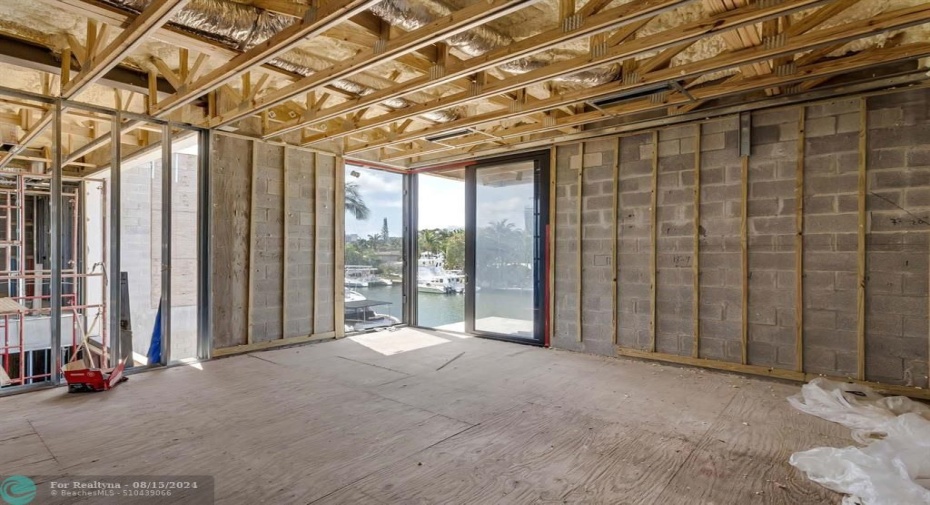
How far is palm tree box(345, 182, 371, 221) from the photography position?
684cm

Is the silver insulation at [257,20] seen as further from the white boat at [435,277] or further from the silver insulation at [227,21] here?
the white boat at [435,277]

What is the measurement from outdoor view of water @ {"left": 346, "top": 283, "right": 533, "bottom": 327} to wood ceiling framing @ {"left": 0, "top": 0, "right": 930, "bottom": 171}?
2223mm

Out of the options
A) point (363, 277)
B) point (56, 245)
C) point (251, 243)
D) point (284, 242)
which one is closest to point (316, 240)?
point (284, 242)

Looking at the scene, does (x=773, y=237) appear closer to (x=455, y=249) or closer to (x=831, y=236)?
(x=831, y=236)

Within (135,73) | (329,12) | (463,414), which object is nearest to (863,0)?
(329,12)

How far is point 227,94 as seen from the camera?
488 centimetres

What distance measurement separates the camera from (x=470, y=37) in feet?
10.4

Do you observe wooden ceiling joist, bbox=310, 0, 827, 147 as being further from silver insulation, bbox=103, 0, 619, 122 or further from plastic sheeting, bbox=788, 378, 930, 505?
plastic sheeting, bbox=788, 378, 930, 505

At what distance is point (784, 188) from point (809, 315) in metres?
1.22

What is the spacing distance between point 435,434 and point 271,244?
3.68 meters

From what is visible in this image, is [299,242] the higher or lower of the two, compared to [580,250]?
higher

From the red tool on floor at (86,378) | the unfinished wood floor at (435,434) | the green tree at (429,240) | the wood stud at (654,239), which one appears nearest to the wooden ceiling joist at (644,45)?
the wood stud at (654,239)

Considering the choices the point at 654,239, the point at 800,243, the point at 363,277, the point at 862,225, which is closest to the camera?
the point at 862,225

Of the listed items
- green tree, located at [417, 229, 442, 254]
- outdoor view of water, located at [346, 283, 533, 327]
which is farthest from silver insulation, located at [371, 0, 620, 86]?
green tree, located at [417, 229, 442, 254]
